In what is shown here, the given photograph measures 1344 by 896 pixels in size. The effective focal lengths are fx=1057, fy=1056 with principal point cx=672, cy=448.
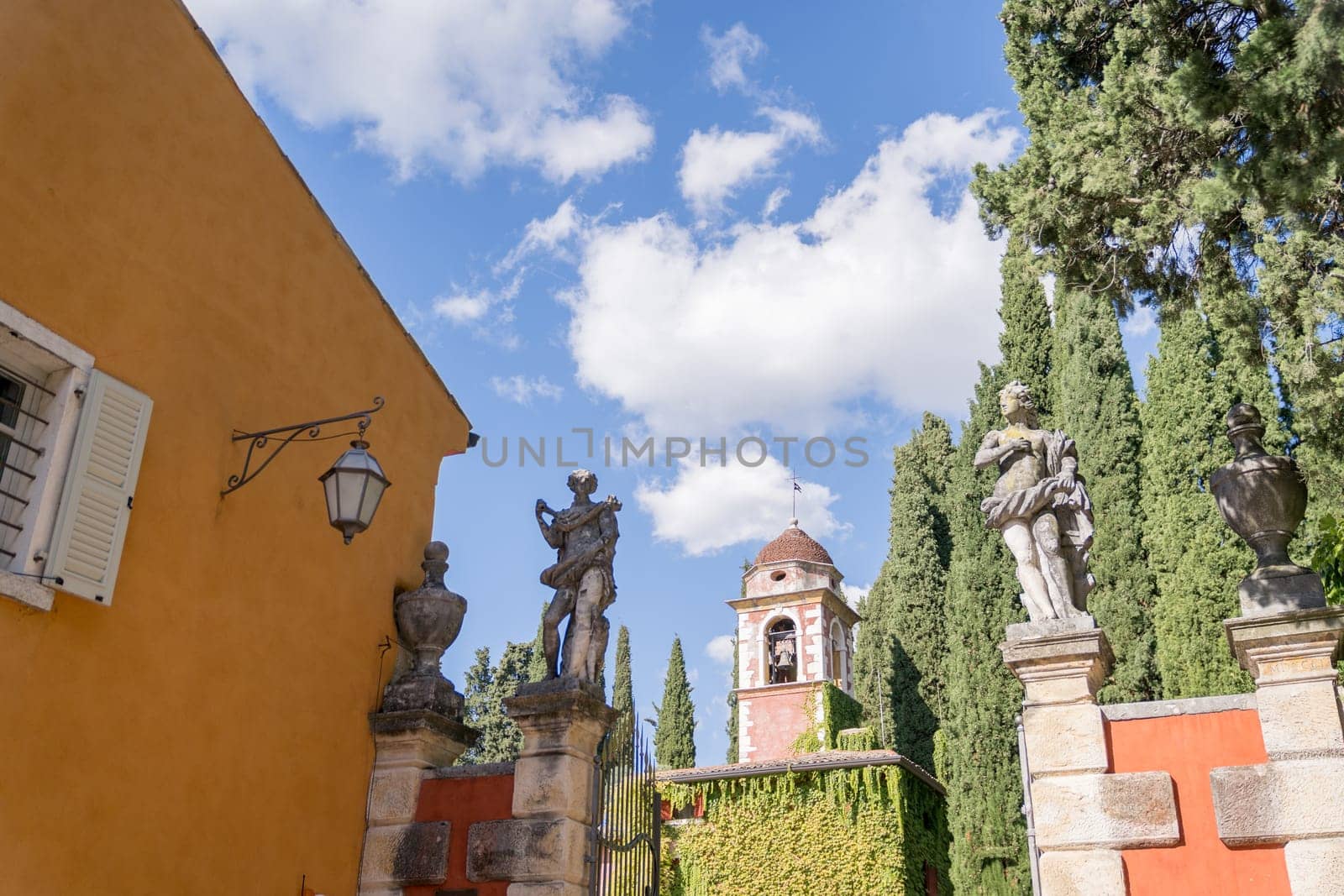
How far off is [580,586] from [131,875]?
320 centimetres

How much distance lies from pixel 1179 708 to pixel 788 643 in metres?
22.7

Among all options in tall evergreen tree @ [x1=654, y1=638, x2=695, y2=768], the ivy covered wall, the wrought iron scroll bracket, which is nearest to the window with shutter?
the wrought iron scroll bracket

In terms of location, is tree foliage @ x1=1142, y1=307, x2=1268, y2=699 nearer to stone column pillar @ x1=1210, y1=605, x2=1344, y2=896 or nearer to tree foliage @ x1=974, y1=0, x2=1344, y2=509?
tree foliage @ x1=974, y1=0, x2=1344, y2=509

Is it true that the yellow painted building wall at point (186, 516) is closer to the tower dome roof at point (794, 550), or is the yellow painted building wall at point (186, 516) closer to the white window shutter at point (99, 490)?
the white window shutter at point (99, 490)

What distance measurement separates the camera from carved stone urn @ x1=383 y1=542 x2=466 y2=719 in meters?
7.50

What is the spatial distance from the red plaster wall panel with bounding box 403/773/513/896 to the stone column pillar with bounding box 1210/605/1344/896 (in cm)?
429

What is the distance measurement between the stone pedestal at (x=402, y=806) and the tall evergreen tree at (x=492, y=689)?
3117 cm

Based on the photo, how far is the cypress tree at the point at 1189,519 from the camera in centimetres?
1542

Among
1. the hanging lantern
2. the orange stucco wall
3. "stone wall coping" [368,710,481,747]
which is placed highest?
the hanging lantern

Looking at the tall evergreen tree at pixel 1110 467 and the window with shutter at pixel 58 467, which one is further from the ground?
the tall evergreen tree at pixel 1110 467

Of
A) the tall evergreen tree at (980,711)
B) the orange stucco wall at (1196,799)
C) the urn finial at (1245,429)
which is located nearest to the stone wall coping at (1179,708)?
the orange stucco wall at (1196,799)

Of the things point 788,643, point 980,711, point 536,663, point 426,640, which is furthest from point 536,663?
point 426,640

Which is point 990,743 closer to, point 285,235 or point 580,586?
point 580,586

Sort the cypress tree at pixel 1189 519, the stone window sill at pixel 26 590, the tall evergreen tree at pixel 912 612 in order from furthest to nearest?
the tall evergreen tree at pixel 912 612, the cypress tree at pixel 1189 519, the stone window sill at pixel 26 590
